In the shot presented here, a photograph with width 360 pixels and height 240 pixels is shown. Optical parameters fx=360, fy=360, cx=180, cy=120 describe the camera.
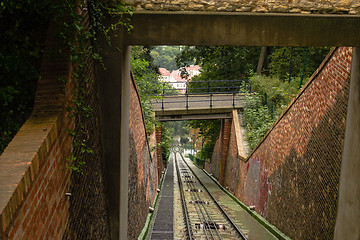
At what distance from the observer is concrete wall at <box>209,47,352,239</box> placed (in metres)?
7.55

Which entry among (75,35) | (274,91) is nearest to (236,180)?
(274,91)

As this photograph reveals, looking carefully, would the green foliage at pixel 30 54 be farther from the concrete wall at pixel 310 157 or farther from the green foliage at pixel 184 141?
the green foliage at pixel 184 141

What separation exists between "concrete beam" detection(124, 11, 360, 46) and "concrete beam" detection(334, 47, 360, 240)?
1236 millimetres

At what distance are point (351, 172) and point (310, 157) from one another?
2.09 meters

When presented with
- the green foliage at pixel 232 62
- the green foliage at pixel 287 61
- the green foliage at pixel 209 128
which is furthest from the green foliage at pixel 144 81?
the green foliage at pixel 232 62

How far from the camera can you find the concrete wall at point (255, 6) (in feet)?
18.6

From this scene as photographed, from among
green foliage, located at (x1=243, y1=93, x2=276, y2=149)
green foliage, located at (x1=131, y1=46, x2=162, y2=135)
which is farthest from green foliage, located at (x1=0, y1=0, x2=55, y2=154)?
green foliage, located at (x1=243, y1=93, x2=276, y2=149)

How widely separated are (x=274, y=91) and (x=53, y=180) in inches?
688

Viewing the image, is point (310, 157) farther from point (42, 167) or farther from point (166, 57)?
point (166, 57)

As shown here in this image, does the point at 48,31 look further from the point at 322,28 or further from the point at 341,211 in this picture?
the point at 341,211

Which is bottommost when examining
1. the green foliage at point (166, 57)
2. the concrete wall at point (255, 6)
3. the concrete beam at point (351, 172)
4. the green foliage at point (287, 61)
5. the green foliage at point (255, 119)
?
the concrete beam at point (351, 172)

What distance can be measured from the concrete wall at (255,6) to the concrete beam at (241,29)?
10 cm

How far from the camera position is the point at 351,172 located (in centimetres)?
672

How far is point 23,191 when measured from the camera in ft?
9.18
